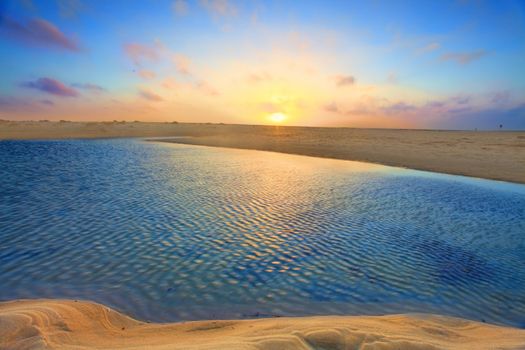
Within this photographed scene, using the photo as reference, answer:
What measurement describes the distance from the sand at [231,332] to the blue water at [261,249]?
1.84 feet

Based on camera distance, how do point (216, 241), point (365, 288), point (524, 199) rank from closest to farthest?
point (365, 288), point (216, 241), point (524, 199)

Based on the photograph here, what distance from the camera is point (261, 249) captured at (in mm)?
8797

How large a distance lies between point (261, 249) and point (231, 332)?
422cm

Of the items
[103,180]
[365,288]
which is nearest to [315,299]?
[365,288]

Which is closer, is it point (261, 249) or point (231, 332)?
point (231, 332)

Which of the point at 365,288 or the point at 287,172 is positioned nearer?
the point at 365,288

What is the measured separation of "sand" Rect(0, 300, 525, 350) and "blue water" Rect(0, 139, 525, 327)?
562 mm

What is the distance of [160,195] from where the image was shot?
14906 millimetres

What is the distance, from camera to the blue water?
6.26m

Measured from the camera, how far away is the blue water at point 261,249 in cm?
626

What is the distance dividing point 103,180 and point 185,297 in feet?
48.8

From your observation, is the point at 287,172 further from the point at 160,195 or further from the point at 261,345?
the point at 261,345

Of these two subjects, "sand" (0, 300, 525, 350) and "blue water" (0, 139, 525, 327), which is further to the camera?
"blue water" (0, 139, 525, 327)

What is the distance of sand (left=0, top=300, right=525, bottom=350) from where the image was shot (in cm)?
399
